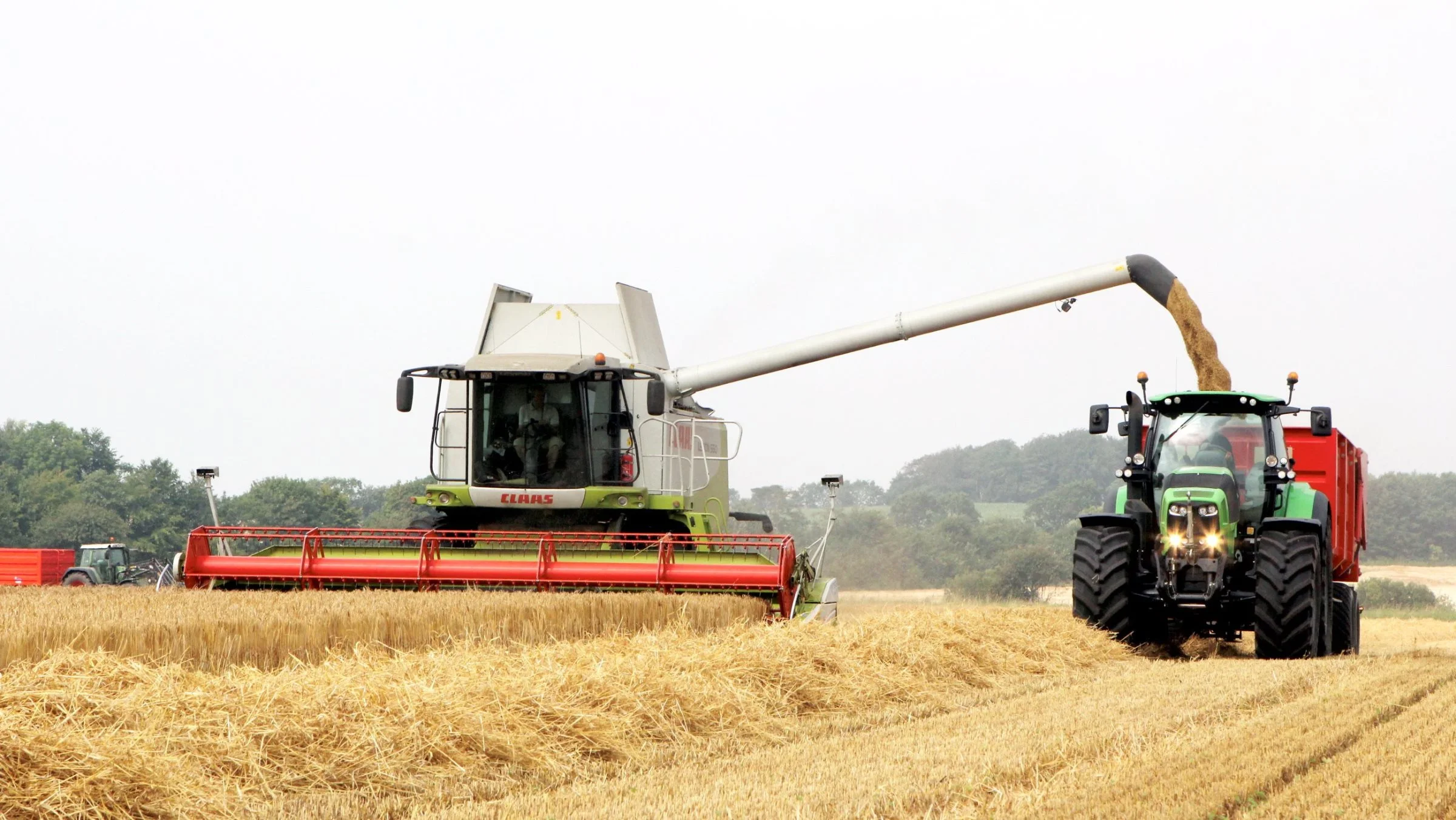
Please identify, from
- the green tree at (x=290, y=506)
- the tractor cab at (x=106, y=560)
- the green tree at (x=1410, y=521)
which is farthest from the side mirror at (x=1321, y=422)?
the green tree at (x=1410, y=521)

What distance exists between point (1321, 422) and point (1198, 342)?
7.86 feet

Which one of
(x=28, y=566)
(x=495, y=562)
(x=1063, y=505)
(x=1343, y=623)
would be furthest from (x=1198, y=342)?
(x=1063, y=505)

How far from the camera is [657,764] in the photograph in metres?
5.66

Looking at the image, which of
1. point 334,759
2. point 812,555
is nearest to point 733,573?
point 812,555

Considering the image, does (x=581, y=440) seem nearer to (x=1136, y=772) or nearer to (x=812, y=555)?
(x=812, y=555)

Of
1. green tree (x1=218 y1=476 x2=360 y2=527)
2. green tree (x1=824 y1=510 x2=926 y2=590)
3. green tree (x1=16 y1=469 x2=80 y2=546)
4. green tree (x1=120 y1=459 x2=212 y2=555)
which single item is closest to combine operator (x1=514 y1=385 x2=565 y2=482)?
green tree (x1=824 y1=510 x2=926 y2=590)

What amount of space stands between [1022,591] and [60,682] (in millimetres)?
29032

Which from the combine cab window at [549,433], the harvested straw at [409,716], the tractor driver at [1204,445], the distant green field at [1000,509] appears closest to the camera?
the harvested straw at [409,716]

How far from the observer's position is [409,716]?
18.2 feet

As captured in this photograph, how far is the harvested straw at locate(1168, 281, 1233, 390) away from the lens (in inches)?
488

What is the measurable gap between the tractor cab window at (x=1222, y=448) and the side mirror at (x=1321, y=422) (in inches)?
15.7

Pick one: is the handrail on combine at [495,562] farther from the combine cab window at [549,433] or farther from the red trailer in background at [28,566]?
the red trailer in background at [28,566]

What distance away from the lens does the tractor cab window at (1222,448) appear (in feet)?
35.6

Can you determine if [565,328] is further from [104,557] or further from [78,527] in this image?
[78,527]
